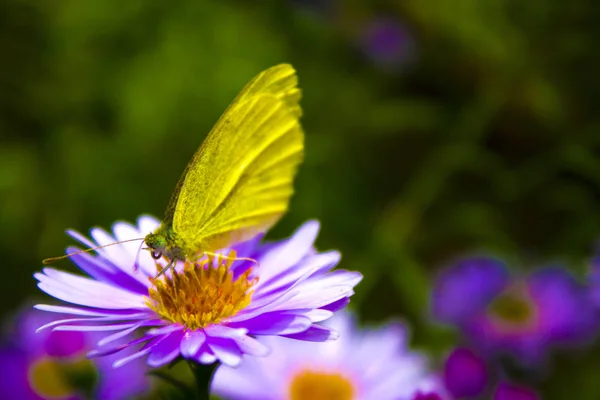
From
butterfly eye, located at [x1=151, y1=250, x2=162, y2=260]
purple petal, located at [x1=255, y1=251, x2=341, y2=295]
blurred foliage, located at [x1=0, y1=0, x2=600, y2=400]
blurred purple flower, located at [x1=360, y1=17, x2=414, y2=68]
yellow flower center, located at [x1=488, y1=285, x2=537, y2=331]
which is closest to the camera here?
purple petal, located at [x1=255, y1=251, x2=341, y2=295]

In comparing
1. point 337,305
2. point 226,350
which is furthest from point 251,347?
point 337,305

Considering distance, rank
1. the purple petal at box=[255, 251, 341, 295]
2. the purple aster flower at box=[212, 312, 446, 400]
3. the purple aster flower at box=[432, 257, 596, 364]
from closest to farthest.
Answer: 1. the purple petal at box=[255, 251, 341, 295]
2. the purple aster flower at box=[212, 312, 446, 400]
3. the purple aster flower at box=[432, 257, 596, 364]

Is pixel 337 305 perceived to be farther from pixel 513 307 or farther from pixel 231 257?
pixel 513 307

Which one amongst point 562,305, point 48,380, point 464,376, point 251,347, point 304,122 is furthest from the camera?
point 304,122

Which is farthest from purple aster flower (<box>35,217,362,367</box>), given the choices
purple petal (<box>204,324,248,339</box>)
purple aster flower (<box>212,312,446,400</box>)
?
purple aster flower (<box>212,312,446,400</box>)

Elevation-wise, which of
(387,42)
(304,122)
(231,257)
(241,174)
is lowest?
(231,257)

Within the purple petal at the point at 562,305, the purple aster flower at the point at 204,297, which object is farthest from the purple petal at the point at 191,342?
the purple petal at the point at 562,305

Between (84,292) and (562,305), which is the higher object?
(562,305)

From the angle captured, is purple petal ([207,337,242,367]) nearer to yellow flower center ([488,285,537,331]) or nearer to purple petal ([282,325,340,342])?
purple petal ([282,325,340,342])

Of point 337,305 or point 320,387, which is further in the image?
point 320,387
